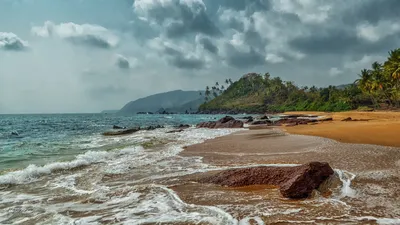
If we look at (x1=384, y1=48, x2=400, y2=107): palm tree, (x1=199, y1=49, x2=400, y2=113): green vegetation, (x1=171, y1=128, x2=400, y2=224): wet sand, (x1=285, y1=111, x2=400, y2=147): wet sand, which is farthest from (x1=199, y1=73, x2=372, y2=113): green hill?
(x1=171, y1=128, x2=400, y2=224): wet sand

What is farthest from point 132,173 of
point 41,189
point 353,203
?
point 353,203

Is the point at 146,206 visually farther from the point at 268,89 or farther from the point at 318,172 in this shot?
the point at 268,89

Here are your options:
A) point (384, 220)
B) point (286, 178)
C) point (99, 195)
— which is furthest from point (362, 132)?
point (99, 195)

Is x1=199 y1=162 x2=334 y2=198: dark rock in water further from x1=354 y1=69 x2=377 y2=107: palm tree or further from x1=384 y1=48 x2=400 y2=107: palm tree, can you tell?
x1=354 y1=69 x2=377 y2=107: palm tree

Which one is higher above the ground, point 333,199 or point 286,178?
point 286,178

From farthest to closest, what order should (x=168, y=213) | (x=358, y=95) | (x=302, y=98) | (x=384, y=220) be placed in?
(x=302, y=98)
(x=358, y=95)
(x=168, y=213)
(x=384, y=220)

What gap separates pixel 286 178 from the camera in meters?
7.96

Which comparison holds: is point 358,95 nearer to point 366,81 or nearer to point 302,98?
point 366,81

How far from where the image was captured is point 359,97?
92.6 meters

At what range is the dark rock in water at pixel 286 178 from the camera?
6992 millimetres

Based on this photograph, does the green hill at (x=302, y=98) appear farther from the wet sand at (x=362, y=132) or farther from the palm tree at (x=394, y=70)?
the wet sand at (x=362, y=132)

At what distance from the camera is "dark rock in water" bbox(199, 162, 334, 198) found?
699 cm

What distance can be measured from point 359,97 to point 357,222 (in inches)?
4015

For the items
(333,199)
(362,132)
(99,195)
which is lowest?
(99,195)
